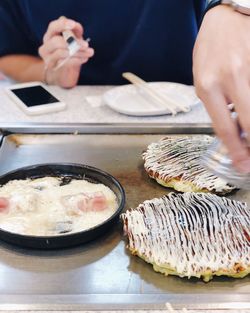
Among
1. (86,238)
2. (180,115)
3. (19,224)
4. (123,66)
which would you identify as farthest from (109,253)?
(123,66)

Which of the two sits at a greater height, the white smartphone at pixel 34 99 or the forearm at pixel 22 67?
the white smartphone at pixel 34 99

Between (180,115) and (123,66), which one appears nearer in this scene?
(180,115)

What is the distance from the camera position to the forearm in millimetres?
1808

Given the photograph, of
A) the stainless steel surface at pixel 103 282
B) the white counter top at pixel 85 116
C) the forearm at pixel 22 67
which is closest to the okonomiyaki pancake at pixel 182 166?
the stainless steel surface at pixel 103 282

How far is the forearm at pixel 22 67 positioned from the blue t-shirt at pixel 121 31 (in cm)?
3

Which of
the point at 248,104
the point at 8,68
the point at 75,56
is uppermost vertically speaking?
the point at 248,104

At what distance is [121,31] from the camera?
1.79 m

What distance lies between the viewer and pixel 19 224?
105 centimetres

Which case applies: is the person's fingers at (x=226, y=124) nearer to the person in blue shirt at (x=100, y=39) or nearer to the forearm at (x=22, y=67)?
the person in blue shirt at (x=100, y=39)

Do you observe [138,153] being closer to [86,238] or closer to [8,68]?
[86,238]

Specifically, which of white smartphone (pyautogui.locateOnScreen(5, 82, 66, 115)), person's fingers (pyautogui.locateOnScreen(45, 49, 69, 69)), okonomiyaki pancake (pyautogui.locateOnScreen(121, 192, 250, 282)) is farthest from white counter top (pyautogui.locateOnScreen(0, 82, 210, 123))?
okonomiyaki pancake (pyautogui.locateOnScreen(121, 192, 250, 282))

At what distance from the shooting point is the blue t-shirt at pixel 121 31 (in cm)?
176

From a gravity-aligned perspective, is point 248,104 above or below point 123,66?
above

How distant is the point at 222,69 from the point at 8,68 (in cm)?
117
